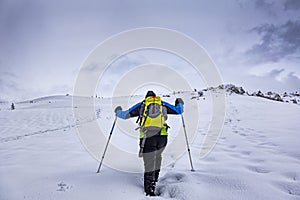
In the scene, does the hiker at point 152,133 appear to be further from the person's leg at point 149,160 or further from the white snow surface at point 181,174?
the white snow surface at point 181,174

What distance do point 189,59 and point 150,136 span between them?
3.51 m

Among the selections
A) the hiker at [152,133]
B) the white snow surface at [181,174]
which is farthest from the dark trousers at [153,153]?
the white snow surface at [181,174]

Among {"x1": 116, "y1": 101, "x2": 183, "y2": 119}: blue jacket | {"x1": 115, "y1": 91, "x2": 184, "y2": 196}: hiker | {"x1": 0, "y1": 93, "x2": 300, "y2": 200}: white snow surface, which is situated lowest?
{"x1": 0, "y1": 93, "x2": 300, "y2": 200}: white snow surface

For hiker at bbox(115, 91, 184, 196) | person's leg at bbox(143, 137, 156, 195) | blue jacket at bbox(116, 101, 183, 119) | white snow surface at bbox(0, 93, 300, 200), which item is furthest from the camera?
blue jacket at bbox(116, 101, 183, 119)

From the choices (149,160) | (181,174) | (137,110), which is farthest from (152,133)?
(181,174)

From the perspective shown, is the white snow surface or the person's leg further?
the person's leg

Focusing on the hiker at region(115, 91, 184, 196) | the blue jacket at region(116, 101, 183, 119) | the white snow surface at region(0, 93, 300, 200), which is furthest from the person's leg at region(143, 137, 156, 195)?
the blue jacket at region(116, 101, 183, 119)

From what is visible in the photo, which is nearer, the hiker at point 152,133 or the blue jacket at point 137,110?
the hiker at point 152,133

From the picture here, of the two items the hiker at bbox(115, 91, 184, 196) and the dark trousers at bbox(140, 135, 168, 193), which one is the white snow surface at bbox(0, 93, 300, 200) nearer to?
the dark trousers at bbox(140, 135, 168, 193)

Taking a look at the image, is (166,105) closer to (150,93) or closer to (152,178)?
(150,93)

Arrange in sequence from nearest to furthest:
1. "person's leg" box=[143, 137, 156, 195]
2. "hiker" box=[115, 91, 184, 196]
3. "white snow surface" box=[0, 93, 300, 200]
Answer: "white snow surface" box=[0, 93, 300, 200] → "person's leg" box=[143, 137, 156, 195] → "hiker" box=[115, 91, 184, 196]

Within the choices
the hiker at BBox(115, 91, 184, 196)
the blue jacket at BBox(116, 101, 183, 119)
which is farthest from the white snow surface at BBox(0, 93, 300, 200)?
the blue jacket at BBox(116, 101, 183, 119)

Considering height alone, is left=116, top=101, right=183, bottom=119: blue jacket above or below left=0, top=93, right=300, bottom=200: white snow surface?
above

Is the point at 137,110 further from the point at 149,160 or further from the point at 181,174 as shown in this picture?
the point at 181,174
